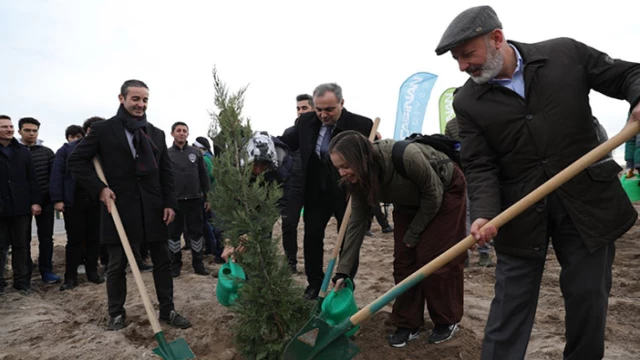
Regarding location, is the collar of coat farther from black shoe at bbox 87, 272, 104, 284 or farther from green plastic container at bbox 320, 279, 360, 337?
black shoe at bbox 87, 272, 104, 284

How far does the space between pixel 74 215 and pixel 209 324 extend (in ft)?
10.5

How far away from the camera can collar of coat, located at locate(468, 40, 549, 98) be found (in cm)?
234

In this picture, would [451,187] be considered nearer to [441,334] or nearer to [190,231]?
[441,334]

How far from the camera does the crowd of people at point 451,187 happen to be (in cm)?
228

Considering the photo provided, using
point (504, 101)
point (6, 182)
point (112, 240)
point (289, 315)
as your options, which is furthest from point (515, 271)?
point (6, 182)

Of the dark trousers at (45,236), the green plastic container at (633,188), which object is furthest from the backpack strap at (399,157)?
the dark trousers at (45,236)

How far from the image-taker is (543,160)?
2.33 meters

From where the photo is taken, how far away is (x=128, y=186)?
4.21 metres

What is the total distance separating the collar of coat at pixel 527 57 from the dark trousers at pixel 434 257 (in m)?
1.18

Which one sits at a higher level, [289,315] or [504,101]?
[504,101]

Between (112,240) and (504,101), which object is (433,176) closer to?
(504,101)

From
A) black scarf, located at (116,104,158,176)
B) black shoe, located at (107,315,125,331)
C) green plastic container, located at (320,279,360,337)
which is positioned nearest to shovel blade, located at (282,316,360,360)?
green plastic container, located at (320,279,360,337)

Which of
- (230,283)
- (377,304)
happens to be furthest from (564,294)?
(230,283)

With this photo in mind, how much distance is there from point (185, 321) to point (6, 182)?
3.40 metres
